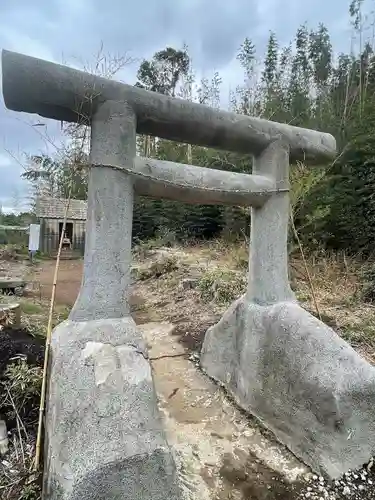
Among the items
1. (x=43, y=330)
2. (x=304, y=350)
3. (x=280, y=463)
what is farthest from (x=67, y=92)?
(x=43, y=330)

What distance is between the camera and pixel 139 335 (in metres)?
1.94

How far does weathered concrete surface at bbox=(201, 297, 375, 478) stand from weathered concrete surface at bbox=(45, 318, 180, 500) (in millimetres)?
1005

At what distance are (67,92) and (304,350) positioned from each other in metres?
2.09

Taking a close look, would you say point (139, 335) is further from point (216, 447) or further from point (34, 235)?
point (34, 235)

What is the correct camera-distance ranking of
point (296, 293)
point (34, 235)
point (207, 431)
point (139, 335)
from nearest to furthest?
point (139, 335) → point (207, 431) → point (296, 293) → point (34, 235)

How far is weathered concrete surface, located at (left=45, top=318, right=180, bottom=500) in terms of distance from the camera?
1.39 metres

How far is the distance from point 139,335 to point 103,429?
0.55 meters

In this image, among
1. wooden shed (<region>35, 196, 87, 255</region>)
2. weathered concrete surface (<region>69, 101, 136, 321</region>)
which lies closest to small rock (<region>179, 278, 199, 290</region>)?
weathered concrete surface (<region>69, 101, 136, 321</region>)

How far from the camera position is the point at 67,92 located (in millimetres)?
1900

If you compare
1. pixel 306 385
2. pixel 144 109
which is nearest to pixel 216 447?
pixel 306 385

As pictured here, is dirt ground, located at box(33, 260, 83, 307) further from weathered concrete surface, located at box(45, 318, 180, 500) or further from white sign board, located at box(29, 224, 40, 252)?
weathered concrete surface, located at box(45, 318, 180, 500)

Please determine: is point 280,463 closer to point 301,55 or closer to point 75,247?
point 75,247

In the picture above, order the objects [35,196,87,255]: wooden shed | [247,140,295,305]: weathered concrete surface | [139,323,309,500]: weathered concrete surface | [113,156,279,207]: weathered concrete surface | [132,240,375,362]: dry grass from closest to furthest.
Answer: [139,323,309,500]: weathered concrete surface → [113,156,279,207]: weathered concrete surface → [247,140,295,305]: weathered concrete surface → [132,240,375,362]: dry grass → [35,196,87,255]: wooden shed

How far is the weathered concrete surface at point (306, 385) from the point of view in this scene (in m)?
1.96
